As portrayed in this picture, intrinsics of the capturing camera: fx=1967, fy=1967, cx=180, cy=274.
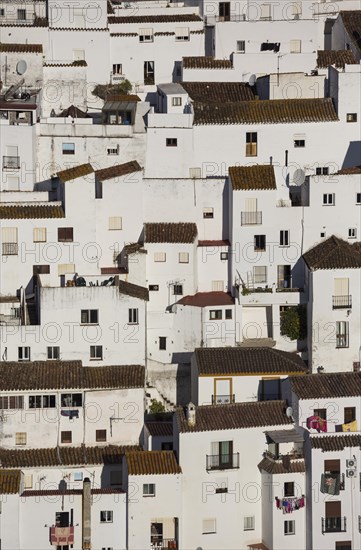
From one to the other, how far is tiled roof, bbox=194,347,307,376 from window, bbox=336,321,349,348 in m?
2.45

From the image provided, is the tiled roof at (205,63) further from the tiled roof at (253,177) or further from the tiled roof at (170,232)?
the tiled roof at (170,232)

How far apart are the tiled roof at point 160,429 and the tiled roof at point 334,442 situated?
6.40 m

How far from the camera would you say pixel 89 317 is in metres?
82.9

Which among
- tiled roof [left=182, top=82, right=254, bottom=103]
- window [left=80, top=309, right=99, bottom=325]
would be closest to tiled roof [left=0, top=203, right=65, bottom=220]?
window [left=80, top=309, right=99, bottom=325]

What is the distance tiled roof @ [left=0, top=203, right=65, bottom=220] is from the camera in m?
85.4

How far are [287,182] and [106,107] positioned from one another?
922cm

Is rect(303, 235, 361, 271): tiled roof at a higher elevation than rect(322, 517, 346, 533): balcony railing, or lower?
higher

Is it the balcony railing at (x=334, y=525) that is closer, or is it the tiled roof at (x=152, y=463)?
the tiled roof at (x=152, y=463)

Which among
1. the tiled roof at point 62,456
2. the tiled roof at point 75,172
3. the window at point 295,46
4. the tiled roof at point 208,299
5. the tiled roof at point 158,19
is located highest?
the tiled roof at point 158,19

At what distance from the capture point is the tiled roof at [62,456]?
79.6m

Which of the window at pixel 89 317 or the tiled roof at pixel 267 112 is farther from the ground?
the tiled roof at pixel 267 112

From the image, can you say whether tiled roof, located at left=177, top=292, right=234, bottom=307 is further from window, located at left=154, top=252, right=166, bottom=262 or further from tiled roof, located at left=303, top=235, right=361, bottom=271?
tiled roof, located at left=303, top=235, right=361, bottom=271

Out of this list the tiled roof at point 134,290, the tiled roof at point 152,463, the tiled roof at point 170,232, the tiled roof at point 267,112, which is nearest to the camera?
the tiled roof at point 152,463

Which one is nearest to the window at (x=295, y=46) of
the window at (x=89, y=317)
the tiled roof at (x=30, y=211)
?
the tiled roof at (x=30, y=211)
